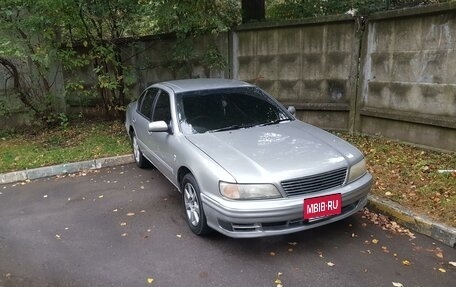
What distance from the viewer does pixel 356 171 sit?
372 centimetres

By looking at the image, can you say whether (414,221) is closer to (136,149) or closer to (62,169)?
(136,149)

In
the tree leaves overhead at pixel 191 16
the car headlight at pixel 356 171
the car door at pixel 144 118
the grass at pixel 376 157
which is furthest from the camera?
the tree leaves overhead at pixel 191 16

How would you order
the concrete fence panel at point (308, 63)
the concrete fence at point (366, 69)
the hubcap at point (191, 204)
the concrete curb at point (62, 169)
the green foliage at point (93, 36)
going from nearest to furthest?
the hubcap at point (191, 204) → the concrete fence at point (366, 69) → the concrete curb at point (62, 169) → the concrete fence panel at point (308, 63) → the green foliage at point (93, 36)

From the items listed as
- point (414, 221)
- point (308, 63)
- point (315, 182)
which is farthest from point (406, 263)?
point (308, 63)

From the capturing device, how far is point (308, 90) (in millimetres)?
7316

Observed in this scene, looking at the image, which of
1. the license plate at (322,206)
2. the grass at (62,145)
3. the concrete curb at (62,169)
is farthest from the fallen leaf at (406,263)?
the grass at (62,145)

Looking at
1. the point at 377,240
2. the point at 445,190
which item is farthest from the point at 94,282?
the point at 445,190

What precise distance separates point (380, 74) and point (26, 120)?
7596 mm

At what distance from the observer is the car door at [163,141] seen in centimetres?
441

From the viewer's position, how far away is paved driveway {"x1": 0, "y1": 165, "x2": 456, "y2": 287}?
10.6 ft

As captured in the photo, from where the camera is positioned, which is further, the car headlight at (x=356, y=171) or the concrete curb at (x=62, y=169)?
the concrete curb at (x=62, y=169)

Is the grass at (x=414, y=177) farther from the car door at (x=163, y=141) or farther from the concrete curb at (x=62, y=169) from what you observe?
the concrete curb at (x=62, y=169)

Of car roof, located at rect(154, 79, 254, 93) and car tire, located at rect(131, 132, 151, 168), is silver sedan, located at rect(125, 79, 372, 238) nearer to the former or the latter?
car roof, located at rect(154, 79, 254, 93)

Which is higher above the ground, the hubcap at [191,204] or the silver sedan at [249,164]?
the silver sedan at [249,164]
